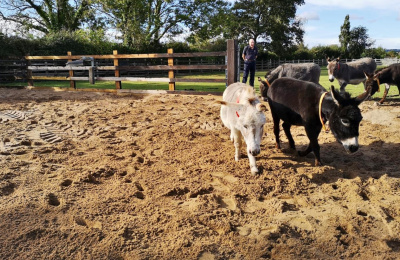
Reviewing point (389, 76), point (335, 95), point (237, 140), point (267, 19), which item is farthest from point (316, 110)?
point (267, 19)

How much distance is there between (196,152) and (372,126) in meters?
4.57

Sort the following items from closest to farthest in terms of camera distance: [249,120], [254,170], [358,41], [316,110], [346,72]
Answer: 1. [249,120]
2. [254,170]
3. [316,110]
4. [346,72]
5. [358,41]

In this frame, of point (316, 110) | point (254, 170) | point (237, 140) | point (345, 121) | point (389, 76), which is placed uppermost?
point (389, 76)

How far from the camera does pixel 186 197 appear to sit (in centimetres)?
387

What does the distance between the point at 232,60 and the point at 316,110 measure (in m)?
6.46

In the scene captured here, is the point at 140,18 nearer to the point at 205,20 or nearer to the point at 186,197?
the point at 205,20

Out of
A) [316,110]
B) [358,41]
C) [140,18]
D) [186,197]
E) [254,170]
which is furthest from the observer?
[358,41]

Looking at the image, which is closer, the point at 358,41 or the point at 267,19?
the point at 267,19

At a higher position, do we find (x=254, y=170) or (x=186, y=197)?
(x=254, y=170)

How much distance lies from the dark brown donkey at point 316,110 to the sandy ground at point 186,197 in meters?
0.53

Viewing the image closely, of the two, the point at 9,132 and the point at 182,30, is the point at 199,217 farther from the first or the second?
the point at 182,30

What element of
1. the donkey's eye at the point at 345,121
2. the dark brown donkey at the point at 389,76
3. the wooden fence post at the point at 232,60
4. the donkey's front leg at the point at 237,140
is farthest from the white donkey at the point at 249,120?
the dark brown donkey at the point at 389,76

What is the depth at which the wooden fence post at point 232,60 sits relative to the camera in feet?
35.3

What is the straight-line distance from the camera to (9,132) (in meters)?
6.42
